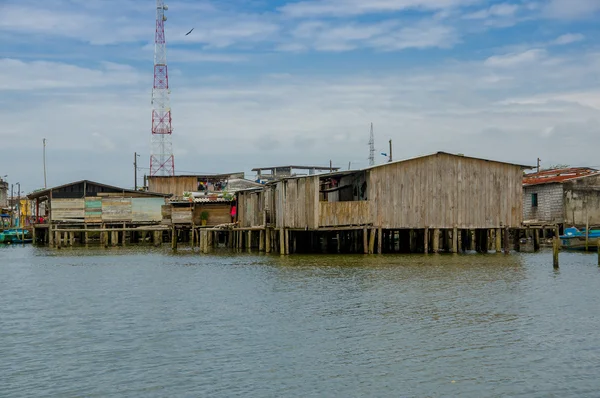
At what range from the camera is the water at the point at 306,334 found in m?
13.1

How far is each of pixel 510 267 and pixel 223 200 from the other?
2669 cm

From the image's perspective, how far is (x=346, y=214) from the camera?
37.9m

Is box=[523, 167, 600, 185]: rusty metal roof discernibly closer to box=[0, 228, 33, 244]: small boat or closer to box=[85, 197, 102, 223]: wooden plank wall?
box=[85, 197, 102, 223]: wooden plank wall

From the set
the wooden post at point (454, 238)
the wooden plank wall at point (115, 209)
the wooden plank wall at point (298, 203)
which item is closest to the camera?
the wooden plank wall at point (298, 203)

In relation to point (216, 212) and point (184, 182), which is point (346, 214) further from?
point (184, 182)

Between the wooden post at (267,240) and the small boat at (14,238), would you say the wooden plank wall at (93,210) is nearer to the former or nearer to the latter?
the small boat at (14,238)

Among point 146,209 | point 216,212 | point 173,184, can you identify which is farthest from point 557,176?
point 173,184

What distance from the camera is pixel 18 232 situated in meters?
70.4

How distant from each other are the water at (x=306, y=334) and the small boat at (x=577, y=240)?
47.1 feet

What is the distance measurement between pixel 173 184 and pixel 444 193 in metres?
35.2

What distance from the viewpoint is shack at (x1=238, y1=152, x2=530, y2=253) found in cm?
3797

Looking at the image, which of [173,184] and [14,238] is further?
[173,184]

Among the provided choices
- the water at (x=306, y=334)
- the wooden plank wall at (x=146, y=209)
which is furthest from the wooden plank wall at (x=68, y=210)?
the water at (x=306, y=334)

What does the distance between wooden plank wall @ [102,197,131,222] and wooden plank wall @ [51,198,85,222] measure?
71.9 inches
